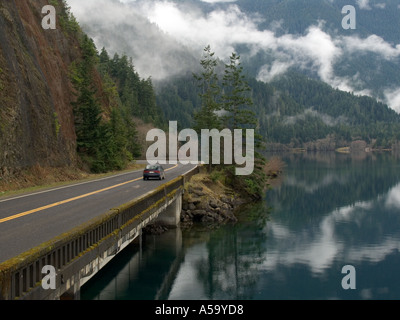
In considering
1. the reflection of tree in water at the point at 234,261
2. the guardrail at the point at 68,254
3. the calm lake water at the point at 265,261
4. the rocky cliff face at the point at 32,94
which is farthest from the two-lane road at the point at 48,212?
the reflection of tree in water at the point at 234,261

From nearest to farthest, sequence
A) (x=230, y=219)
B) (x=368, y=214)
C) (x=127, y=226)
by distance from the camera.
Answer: (x=127, y=226)
(x=230, y=219)
(x=368, y=214)

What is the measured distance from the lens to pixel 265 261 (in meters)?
27.9

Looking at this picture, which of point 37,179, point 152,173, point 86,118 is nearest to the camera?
point 37,179

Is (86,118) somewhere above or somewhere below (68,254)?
above

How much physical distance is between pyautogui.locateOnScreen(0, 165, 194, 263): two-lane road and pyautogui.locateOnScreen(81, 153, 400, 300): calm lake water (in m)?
4.24

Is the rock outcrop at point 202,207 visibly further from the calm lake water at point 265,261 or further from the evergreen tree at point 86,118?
the evergreen tree at point 86,118

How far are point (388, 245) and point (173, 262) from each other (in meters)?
18.1

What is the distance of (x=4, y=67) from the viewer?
2930cm

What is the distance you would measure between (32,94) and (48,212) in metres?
18.0

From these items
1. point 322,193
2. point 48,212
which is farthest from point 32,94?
point 322,193

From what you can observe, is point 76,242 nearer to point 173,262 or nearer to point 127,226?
point 127,226

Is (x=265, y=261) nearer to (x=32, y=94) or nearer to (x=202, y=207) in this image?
(x=202, y=207)

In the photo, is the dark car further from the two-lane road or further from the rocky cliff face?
the two-lane road
